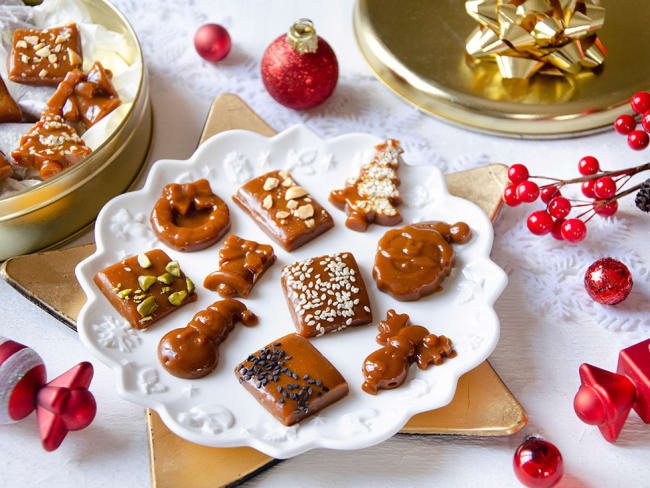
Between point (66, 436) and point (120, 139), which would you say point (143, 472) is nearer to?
point (66, 436)

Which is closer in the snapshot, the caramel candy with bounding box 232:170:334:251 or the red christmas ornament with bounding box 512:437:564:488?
the red christmas ornament with bounding box 512:437:564:488

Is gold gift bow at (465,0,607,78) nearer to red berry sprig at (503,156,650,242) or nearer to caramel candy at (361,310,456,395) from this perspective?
red berry sprig at (503,156,650,242)

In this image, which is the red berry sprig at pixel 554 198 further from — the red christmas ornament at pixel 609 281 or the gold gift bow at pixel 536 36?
the gold gift bow at pixel 536 36

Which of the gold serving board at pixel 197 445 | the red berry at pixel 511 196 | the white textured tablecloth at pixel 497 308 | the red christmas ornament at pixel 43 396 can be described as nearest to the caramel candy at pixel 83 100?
the white textured tablecloth at pixel 497 308

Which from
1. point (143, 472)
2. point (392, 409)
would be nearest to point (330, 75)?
point (392, 409)

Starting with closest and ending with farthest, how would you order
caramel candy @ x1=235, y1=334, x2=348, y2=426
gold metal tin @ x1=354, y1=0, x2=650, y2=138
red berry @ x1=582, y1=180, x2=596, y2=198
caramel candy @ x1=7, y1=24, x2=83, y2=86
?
caramel candy @ x1=235, y1=334, x2=348, y2=426 < red berry @ x1=582, y1=180, x2=596, y2=198 < caramel candy @ x1=7, y1=24, x2=83, y2=86 < gold metal tin @ x1=354, y1=0, x2=650, y2=138

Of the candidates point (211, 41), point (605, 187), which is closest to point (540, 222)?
point (605, 187)

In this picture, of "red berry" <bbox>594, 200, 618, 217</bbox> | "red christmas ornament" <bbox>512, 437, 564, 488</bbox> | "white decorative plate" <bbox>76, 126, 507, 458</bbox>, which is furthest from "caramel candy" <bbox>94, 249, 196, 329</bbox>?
"red berry" <bbox>594, 200, 618, 217</bbox>
